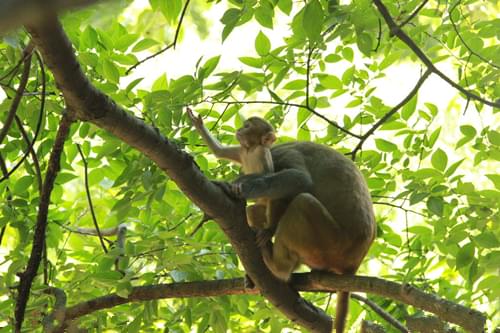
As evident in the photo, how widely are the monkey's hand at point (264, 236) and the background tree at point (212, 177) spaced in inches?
15.3

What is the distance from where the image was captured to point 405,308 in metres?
5.77

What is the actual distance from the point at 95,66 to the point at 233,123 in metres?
1.61

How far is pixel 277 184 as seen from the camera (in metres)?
5.00

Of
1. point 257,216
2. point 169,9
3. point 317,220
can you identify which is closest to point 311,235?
point 317,220

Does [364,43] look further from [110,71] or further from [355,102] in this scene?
[110,71]

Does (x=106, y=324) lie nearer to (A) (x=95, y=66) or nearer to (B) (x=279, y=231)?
(B) (x=279, y=231)

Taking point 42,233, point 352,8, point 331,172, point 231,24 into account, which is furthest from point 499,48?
point 42,233

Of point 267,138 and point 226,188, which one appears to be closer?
point 226,188

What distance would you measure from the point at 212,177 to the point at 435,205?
201cm

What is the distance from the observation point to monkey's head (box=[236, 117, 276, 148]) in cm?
532

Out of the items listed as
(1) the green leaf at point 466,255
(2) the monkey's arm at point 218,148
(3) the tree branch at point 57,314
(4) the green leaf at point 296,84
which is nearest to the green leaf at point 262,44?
(4) the green leaf at point 296,84

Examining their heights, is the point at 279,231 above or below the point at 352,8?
below

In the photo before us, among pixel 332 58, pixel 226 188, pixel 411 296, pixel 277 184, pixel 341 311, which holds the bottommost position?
pixel 411 296

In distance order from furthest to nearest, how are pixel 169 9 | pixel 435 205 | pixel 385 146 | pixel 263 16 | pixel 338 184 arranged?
pixel 385 146 → pixel 338 184 → pixel 435 205 → pixel 263 16 → pixel 169 9
